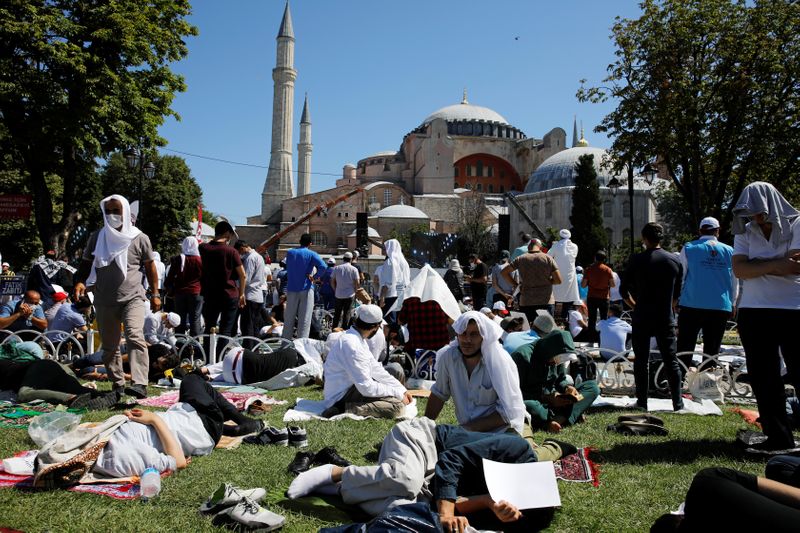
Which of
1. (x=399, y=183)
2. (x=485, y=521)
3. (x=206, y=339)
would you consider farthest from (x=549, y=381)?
(x=399, y=183)

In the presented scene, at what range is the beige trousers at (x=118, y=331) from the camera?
19.1ft

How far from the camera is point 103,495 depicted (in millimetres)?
3412

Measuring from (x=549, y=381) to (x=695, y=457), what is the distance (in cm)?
122

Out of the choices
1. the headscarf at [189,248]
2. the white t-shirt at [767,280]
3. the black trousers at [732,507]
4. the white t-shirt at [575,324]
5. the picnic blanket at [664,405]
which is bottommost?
the picnic blanket at [664,405]

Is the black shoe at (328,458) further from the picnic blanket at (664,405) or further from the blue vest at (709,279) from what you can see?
the blue vest at (709,279)

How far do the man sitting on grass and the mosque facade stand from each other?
4972 cm

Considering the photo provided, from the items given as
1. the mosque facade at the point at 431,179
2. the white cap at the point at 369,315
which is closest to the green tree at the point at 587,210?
the mosque facade at the point at 431,179

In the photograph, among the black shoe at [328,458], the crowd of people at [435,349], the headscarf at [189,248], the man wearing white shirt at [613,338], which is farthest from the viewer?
the headscarf at [189,248]

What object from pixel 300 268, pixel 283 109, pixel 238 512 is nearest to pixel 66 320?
pixel 300 268

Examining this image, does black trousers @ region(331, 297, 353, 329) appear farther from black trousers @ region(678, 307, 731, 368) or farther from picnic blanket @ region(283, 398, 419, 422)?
black trousers @ region(678, 307, 731, 368)

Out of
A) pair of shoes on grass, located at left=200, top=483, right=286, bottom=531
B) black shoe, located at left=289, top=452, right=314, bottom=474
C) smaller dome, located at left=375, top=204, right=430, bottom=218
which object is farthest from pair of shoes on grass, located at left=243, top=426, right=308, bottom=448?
smaller dome, located at left=375, top=204, right=430, bottom=218

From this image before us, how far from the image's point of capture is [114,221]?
5.89 m

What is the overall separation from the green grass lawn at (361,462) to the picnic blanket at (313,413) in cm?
18

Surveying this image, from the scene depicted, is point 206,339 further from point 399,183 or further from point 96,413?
point 399,183
